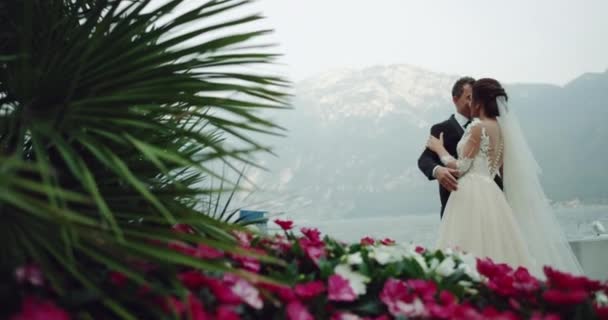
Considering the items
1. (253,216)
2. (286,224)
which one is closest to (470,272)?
(286,224)

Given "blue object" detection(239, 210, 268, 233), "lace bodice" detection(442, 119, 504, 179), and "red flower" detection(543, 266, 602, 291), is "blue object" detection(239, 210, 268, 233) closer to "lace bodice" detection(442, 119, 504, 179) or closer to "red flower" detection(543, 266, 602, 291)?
"red flower" detection(543, 266, 602, 291)

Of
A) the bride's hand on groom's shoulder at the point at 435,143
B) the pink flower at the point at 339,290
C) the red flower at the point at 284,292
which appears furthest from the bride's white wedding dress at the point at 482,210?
the red flower at the point at 284,292

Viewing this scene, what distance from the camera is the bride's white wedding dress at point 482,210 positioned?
158 inches

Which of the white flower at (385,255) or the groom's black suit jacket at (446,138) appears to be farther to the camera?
the groom's black suit jacket at (446,138)

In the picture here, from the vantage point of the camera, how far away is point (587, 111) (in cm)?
18562

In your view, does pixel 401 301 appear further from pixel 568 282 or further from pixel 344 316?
pixel 568 282

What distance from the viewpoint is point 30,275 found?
2.82 ft

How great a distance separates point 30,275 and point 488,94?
411 cm

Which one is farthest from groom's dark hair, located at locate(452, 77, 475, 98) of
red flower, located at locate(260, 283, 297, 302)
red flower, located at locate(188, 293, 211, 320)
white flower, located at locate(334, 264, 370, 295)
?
red flower, located at locate(188, 293, 211, 320)

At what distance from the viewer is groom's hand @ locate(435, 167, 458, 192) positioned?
14.3 feet

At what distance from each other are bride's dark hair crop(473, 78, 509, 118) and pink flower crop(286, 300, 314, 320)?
12.3 ft

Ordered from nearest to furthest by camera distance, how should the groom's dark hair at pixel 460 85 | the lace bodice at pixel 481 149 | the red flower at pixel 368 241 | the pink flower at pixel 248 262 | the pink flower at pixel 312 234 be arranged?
the pink flower at pixel 248 262 < the pink flower at pixel 312 234 < the red flower at pixel 368 241 < the lace bodice at pixel 481 149 < the groom's dark hair at pixel 460 85

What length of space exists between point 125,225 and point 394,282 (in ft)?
2.05

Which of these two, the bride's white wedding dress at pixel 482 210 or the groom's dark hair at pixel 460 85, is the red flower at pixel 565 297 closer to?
the bride's white wedding dress at pixel 482 210
